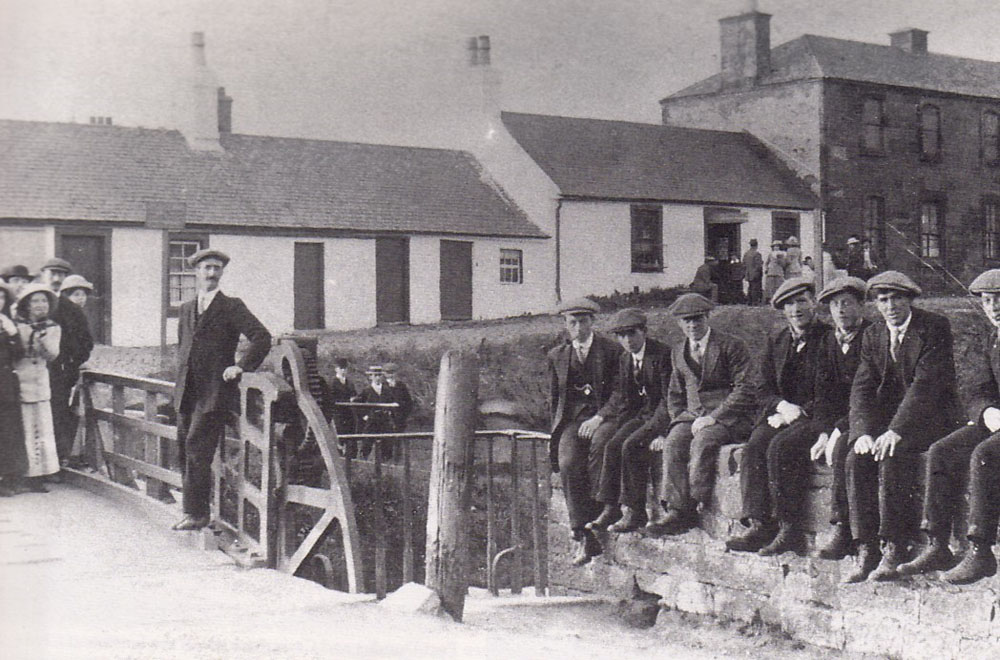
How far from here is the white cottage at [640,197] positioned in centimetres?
1725

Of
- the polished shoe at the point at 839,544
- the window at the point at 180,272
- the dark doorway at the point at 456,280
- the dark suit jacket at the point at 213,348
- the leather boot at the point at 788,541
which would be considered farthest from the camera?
the dark doorway at the point at 456,280

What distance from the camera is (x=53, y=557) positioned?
6.09 m

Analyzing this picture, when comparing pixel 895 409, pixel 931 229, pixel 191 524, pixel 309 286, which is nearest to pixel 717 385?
pixel 895 409

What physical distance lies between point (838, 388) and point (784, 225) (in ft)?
47.4

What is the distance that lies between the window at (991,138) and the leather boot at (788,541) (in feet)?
33.7

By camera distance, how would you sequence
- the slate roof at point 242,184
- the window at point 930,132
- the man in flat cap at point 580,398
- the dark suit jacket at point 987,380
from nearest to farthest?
the dark suit jacket at point 987,380
the man in flat cap at point 580,398
the window at point 930,132
the slate roof at point 242,184

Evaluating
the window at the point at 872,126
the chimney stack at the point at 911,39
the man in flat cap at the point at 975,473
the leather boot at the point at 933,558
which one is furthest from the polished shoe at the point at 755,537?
the window at the point at 872,126

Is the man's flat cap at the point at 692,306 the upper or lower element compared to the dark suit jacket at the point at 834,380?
upper

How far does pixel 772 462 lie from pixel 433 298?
1168 cm

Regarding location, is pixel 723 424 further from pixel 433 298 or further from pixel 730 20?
pixel 730 20

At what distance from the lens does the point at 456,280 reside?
1723 cm

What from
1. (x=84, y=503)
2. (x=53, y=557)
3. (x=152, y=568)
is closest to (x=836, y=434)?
(x=152, y=568)

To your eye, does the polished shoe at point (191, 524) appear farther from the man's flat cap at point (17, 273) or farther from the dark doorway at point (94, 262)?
the dark doorway at point (94, 262)

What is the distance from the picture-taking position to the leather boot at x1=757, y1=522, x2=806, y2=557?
557 cm
